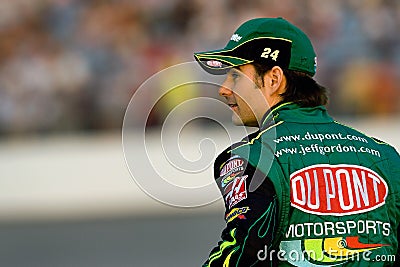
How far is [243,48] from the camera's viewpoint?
7.69ft

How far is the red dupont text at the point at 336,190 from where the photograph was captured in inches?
86.7

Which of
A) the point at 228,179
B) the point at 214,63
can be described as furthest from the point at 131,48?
the point at 228,179

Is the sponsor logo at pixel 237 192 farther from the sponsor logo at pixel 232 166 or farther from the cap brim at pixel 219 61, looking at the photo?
the cap brim at pixel 219 61

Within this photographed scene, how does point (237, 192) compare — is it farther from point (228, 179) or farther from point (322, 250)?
point (322, 250)

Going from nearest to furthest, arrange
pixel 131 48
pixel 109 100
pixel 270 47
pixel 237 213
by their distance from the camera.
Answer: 1. pixel 237 213
2. pixel 270 47
3. pixel 109 100
4. pixel 131 48

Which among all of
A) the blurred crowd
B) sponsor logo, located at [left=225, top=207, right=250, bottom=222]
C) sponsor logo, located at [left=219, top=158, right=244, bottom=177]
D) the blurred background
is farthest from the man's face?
the blurred crowd

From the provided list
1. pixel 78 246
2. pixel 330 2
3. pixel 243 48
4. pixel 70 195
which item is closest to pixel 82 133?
pixel 70 195

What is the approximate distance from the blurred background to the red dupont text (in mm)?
4276

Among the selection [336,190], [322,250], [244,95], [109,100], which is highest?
[109,100]

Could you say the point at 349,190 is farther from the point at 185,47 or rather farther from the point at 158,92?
the point at 185,47

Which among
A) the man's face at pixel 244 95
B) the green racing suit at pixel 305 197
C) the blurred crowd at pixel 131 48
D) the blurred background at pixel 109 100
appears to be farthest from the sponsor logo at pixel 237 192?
the blurred crowd at pixel 131 48

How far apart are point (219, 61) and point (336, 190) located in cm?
48

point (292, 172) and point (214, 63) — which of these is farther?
point (214, 63)

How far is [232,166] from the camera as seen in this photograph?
87.9 inches
